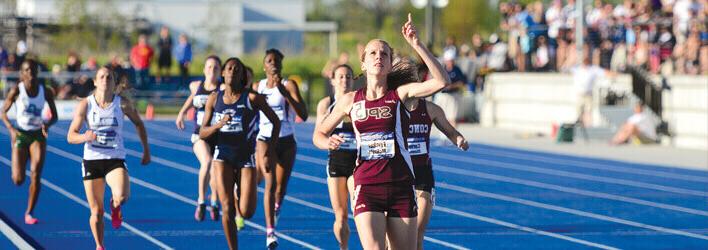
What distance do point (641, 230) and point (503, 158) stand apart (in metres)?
10.5

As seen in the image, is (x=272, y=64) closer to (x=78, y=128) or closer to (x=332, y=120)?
(x=78, y=128)

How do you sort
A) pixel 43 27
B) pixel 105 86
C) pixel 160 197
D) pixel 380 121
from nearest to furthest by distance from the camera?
pixel 380 121, pixel 105 86, pixel 160 197, pixel 43 27

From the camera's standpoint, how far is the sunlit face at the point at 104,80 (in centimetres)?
1152

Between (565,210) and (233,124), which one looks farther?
(565,210)

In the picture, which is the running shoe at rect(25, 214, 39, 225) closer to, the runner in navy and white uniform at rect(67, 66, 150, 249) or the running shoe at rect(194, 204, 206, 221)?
the running shoe at rect(194, 204, 206, 221)

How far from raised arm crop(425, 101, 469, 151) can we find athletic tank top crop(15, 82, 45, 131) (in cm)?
694

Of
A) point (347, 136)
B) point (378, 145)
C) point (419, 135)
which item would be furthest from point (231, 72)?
point (378, 145)

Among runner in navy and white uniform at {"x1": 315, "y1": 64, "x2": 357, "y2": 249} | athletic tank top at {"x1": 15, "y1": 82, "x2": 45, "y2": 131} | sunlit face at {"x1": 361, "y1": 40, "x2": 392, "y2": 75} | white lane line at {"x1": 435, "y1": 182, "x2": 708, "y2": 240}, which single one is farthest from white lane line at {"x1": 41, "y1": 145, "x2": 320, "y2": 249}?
sunlit face at {"x1": 361, "y1": 40, "x2": 392, "y2": 75}

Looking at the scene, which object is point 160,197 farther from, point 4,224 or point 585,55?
point 585,55

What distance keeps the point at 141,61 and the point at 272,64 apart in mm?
27480

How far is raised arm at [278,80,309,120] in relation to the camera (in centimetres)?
1278

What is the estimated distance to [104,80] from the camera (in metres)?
11.5

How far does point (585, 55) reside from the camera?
28.7 m

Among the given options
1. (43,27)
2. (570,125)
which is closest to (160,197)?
(570,125)
